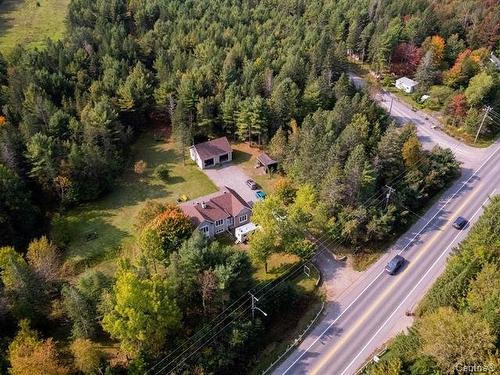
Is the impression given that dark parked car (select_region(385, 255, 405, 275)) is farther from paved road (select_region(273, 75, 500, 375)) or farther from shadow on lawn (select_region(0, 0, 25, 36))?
shadow on lawn (select_region(0, 0, 25, 36))

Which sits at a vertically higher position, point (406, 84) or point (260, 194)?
point (406, 84)

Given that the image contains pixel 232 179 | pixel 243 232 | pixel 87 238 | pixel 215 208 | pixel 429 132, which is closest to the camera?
pixel 243 232

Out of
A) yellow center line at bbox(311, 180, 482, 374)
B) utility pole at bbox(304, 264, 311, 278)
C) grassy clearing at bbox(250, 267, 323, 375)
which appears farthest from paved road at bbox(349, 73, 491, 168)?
grassy clearing at bbox(250, 267, 323, 375)

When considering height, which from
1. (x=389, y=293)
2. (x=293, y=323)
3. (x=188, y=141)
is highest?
(x=188, y=141)

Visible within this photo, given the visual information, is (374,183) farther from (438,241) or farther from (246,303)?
(246,303)

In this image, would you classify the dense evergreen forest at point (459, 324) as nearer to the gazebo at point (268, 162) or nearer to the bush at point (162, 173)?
the gazebo at point (268, 162)

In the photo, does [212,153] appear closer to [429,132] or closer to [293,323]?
[293,323]

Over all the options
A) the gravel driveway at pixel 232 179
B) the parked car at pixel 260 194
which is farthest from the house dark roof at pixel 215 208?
the gravel driveway at pixel 232 179

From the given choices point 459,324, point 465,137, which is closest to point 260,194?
point 459,324
